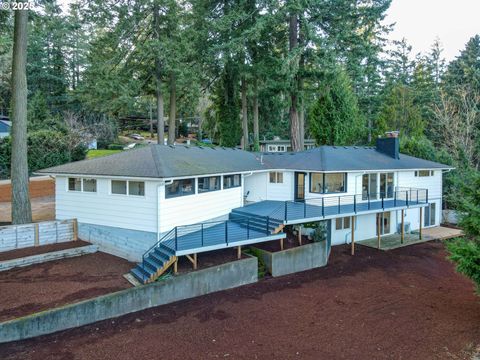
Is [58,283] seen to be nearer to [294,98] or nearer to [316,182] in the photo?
[316,182]

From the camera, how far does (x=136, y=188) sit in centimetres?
1219


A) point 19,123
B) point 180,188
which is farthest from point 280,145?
point 19,123

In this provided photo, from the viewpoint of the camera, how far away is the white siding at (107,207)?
11891 mm

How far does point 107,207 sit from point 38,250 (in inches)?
112

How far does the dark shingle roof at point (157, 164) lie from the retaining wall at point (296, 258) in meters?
4.09

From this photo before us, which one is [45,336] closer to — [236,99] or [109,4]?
[109,4]

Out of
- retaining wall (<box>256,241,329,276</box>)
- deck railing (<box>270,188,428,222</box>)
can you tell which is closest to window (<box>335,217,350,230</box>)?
deck railing (<box>270,188,428,222</box>)

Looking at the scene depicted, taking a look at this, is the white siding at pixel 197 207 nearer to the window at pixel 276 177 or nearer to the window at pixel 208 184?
the window at pixel 208 184

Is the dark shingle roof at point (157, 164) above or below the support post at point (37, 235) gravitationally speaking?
above

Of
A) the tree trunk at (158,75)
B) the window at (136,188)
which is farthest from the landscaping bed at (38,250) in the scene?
the tree trunk at (158,75)

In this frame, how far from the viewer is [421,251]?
16797mm

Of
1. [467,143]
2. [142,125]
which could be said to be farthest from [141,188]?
[142,125]

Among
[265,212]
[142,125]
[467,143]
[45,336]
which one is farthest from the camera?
[142,125]

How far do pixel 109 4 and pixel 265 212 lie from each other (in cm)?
1594
